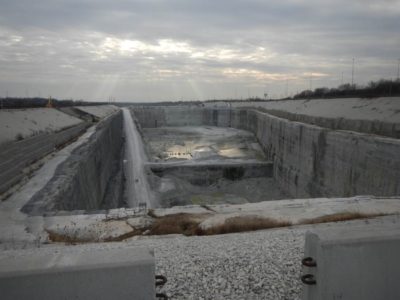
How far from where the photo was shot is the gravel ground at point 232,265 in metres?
3.02

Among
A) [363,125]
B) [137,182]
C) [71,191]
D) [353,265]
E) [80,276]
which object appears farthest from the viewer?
[137,182]

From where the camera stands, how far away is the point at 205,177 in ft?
59.7

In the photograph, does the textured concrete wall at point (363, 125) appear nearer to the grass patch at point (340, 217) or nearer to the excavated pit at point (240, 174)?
the excavated pit at point (240, 174)

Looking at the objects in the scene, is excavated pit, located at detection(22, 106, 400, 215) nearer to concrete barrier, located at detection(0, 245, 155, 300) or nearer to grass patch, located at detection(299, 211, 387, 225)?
grass patch, located at detection(299, 211, 387, 225)

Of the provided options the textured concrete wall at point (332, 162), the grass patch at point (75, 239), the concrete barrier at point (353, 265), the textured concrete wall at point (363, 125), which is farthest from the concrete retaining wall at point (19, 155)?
the textured concrete wall at point (363, 125)

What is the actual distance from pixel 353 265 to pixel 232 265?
4.79 ft

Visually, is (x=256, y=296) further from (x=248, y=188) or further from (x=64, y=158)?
(x=248, y=188)

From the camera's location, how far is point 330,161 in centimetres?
1313

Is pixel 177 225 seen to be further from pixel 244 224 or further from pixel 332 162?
pixel 332 162

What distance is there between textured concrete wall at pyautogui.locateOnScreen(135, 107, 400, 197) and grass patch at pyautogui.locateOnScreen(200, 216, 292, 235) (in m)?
5.86

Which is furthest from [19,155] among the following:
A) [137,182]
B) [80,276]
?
[80,276]

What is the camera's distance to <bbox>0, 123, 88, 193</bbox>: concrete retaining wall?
6828 millimetres

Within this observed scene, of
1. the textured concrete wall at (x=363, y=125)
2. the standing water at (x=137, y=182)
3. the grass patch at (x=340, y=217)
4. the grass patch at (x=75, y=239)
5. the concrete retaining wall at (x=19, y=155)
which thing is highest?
the textured concrete wall at (x=363, y=125)

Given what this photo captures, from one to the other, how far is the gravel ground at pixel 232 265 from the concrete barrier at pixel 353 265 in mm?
687
